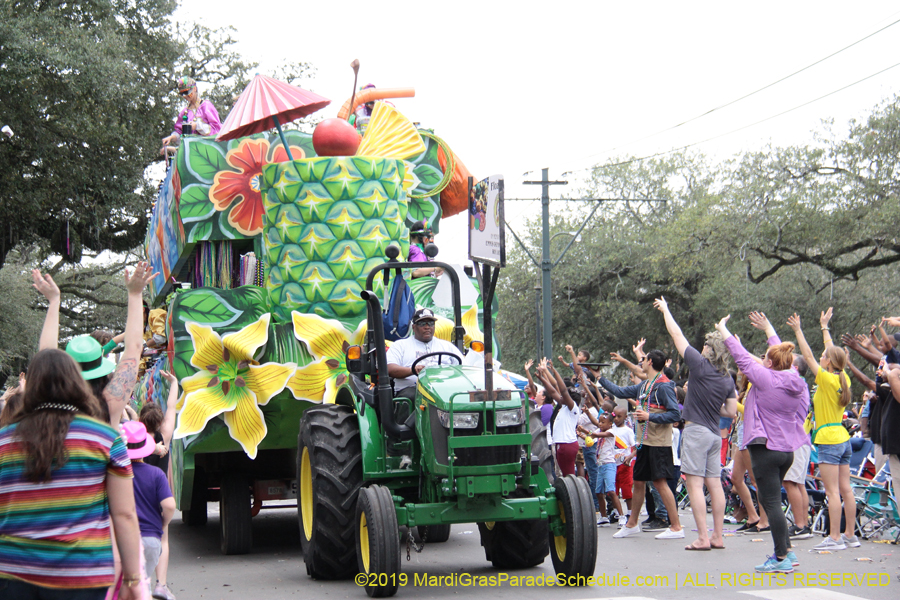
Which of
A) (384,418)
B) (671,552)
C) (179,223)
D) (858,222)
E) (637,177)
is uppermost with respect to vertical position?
(637,177)

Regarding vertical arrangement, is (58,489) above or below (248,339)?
below

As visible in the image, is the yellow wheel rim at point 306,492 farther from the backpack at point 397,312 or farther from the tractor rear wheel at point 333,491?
the backpack at point 397,312

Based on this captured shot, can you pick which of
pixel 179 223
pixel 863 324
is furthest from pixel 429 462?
pixel 863 324

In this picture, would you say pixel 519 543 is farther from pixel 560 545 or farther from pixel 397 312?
pixel 397 312

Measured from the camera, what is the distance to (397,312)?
27.1 ft

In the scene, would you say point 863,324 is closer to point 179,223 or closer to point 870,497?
point 870,497

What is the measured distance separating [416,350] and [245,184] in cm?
307

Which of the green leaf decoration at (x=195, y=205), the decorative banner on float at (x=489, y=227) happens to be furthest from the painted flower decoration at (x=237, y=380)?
the decorative banner on float at (x=489, y=227)

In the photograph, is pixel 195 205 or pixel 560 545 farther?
pixel 195 205

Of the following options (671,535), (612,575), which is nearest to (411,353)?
(612,575)

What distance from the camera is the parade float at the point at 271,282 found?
8.52 meters

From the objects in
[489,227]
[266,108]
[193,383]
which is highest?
[266,108]

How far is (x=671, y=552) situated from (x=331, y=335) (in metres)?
3.74

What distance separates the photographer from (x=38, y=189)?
A: 65.4 ft
